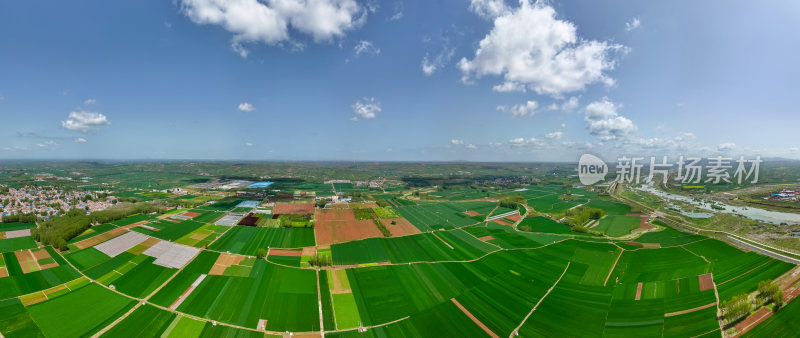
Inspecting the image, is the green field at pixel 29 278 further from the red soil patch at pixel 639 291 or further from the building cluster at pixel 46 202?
the red soil patch at pixel 639 291

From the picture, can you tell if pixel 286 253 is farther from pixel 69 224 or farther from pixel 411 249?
pixel 69 224

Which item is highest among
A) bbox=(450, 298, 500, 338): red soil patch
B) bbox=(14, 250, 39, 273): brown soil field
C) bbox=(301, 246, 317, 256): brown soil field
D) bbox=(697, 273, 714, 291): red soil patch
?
bbox=(14, 250, 39, 273): brown soil field

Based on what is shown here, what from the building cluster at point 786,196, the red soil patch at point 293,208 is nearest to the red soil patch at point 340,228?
the red soil patch at point 293,208

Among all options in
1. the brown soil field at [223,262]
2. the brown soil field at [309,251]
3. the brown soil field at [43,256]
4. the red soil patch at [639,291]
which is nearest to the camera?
the red soil patch at [639,291]

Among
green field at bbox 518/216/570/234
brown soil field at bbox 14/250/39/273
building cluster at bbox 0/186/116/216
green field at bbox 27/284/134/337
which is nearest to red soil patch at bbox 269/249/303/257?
green field at bbox 27/284/134/337

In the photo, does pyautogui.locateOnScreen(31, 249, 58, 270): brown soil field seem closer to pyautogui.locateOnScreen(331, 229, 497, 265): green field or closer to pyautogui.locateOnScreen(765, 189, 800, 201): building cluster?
pyautogui.locateOnScreen(331, 229, 497, 265): green field

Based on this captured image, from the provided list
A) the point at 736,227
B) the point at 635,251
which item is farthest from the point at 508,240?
the point at 736,227
